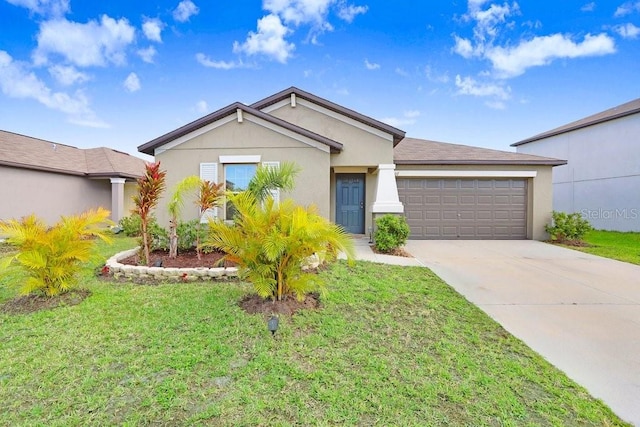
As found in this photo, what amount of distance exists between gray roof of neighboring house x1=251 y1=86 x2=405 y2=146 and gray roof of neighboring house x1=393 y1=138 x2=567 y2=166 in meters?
1.30

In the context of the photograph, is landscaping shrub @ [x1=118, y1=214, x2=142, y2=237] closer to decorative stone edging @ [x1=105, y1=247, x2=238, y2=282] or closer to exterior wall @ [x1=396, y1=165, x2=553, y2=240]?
decorative stone edging @ [x1=105, y1=247, x2=238, y2=282]

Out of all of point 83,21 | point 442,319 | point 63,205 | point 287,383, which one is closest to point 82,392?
point 287,383

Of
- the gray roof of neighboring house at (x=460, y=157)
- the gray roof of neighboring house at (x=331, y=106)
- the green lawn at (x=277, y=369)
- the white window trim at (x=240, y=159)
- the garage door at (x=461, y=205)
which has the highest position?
the gray roof of neighboring house at (x=331, y=106)

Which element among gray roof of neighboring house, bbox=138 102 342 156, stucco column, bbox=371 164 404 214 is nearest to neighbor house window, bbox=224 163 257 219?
gray roof of neighboring house, bbox=138 102 342 156

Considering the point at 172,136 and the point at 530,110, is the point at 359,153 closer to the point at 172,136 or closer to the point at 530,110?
the point at 172,136

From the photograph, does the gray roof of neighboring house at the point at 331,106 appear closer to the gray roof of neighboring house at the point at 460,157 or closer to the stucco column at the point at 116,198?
the gray roof of neighboring house at the point at 460,157

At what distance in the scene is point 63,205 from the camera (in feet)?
49.1

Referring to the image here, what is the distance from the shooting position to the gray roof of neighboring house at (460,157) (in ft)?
40.2

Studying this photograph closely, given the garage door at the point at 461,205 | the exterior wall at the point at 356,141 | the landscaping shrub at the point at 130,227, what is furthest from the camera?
the landscaping shrub at the point at 130,227

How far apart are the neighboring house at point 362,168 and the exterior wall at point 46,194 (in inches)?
317

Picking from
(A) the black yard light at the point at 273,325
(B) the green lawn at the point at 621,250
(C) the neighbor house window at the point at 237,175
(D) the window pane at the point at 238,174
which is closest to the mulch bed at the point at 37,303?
(A) the black yard light at the point at 273,325

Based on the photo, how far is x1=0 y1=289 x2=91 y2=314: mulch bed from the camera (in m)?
4.75

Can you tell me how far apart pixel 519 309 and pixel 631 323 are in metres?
1.40

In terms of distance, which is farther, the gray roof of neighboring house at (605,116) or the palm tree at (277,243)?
the gray roof of neighboring house at (605,116)
